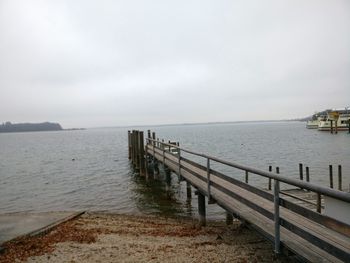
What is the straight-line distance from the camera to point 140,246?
6.99 meters

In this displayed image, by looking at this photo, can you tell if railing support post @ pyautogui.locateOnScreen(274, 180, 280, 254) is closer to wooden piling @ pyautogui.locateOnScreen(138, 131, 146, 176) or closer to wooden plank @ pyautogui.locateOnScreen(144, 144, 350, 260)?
wooden plank @ pyautogui.locateOnScreen(144, 144, 350, 260)

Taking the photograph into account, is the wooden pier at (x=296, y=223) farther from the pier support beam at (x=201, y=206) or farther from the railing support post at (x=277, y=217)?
the pier support beam at (x=201, y=206)

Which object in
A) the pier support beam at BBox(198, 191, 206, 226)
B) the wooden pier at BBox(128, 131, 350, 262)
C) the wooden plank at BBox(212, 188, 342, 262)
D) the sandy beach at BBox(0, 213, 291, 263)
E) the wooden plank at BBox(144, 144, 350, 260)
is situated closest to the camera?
the wooden pier at BBox(128, 131, 350, 262)

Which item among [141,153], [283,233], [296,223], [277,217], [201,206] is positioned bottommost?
[201,206]

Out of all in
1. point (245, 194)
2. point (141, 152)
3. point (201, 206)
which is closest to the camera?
point (245, 194)

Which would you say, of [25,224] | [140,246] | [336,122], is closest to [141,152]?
[25,224]

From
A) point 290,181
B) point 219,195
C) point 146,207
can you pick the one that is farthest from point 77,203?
point 290,181

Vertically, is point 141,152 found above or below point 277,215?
below

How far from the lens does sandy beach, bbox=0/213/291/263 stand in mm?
6098

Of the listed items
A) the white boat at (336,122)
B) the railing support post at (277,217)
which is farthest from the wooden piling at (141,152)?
the white boat at (336,122)

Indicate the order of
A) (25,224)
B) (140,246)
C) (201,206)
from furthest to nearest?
(201,206) → (25,224) → (140,246)

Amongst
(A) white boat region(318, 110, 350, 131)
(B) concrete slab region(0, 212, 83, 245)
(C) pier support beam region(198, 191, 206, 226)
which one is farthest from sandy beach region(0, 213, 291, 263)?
(A) white boat region(318, 110, 350, 131)

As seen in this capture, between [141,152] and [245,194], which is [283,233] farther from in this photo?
[141,152]

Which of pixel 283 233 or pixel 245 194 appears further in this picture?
pixel 245 194
